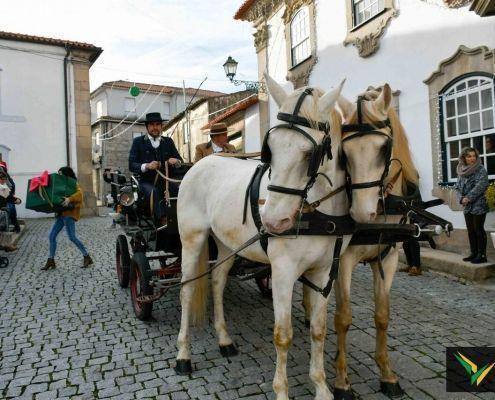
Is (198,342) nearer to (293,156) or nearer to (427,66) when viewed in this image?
(293,156)

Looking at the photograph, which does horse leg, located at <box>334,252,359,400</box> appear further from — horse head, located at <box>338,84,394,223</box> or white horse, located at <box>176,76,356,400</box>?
horse head, located at <box>338,84,394,223</box>

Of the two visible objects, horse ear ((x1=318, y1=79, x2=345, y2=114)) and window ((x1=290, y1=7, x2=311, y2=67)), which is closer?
horse ear ((x1=318, y1=79, x2=345, y2=114))

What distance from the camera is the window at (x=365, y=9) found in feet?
27.3

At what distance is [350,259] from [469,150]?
4.05 metres

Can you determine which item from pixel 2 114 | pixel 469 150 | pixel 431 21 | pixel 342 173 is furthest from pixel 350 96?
pixel 2 114

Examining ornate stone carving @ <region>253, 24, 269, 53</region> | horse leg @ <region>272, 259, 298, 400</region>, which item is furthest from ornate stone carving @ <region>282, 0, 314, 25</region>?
horse leg @ <region>272, 259, 298, 400</region>

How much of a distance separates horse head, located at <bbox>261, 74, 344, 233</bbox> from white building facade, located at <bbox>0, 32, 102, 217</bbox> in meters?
17.2

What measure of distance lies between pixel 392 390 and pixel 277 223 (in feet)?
5.16

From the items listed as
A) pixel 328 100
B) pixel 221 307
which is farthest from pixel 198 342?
pixel 328 100

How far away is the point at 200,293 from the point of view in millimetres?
3766

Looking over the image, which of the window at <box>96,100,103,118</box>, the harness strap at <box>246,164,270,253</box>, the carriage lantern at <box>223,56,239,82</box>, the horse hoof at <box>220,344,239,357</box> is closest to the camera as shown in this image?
the harness strap at <box>246,164,270,253</box>

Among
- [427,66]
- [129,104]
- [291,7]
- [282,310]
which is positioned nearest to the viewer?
[282,310]

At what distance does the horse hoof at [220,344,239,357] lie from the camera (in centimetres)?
357

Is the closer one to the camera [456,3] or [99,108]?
[456,3]
